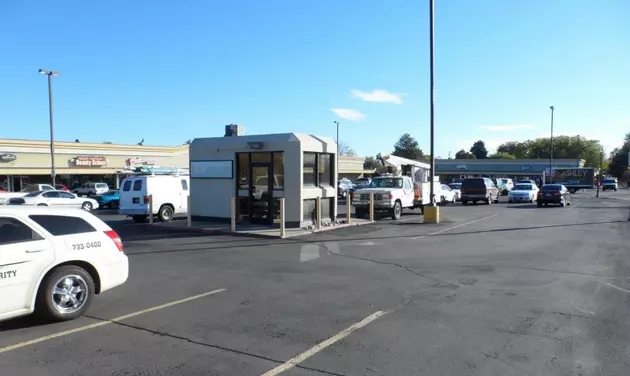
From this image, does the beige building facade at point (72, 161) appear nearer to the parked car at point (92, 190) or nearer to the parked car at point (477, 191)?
the parked car at point (92, 190)

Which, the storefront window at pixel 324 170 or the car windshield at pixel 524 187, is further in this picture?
the car windshield at pixel 524 187

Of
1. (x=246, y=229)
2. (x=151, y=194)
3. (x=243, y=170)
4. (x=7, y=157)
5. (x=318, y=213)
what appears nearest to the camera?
(x=246, y=229)

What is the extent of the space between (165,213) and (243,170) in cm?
496

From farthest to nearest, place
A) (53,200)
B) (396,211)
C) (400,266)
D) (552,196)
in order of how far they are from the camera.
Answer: (552,196) < (53,200) < (396,211) < (400,266)

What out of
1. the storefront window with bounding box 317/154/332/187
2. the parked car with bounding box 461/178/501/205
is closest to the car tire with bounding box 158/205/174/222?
the storefront window with bounding box 317/154/332/187

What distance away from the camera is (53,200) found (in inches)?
1049

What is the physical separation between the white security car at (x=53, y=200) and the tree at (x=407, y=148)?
382 feet

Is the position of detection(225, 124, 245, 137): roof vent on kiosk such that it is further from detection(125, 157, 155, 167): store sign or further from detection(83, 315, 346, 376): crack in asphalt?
detection(125, 157, 155, 167): store sign

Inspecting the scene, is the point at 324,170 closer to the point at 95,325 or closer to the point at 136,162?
the point at 95,325

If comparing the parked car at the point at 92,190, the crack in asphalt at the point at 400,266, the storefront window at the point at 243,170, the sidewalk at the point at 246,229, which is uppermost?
the storefront window at the point at 243,170

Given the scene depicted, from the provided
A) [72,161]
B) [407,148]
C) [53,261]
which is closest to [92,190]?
[72,161]

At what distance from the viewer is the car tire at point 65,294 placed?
19.9ft

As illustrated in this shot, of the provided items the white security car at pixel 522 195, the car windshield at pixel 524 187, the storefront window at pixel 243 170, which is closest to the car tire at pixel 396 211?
the storefront window at pixel 243 170

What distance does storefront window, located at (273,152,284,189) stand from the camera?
16.9 m
